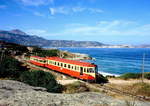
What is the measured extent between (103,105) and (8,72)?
23257 mm

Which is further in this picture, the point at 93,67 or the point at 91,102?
the point at 93,67

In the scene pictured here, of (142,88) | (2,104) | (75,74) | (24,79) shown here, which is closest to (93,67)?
(75,74)

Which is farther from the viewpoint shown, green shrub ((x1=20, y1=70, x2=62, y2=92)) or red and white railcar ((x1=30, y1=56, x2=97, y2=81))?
red and white railcar ((x1=30, y1=56, x2=97, y2=81))

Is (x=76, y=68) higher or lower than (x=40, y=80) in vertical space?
higher

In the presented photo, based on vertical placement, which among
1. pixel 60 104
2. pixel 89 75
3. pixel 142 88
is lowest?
pixel 142 88

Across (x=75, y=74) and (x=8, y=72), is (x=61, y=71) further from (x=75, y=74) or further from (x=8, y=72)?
(x=8, y=72)

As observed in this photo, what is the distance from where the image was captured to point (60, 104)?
7.71 metres

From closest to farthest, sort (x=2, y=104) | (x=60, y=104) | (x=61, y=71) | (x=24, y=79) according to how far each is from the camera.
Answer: (x=2, y=104) → (x=60, y=104) → (x=24, y=79) → (x=61, y=71)

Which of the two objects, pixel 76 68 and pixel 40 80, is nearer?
pixel 40 80

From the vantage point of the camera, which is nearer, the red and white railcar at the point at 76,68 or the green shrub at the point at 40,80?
the green shrub at the point at 40,80

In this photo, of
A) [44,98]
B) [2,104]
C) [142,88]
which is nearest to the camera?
[2,104]

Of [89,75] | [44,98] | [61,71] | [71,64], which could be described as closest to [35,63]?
[61,71]

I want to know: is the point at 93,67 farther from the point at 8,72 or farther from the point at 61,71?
the point at 8,72

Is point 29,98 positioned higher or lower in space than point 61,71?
higher
